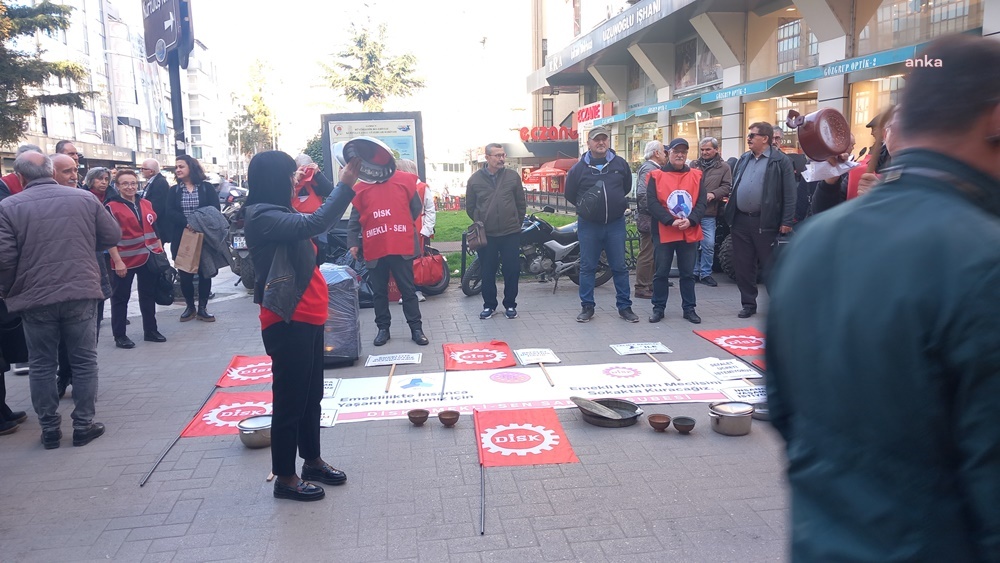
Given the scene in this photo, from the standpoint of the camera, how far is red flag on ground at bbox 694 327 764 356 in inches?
271

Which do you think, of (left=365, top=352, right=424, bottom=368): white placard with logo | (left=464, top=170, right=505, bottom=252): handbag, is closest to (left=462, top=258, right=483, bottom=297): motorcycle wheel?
(left=464, top=170, right=505, bottom=252): handbag

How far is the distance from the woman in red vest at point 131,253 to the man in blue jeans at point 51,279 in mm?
2635

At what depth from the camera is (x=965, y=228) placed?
1251mm

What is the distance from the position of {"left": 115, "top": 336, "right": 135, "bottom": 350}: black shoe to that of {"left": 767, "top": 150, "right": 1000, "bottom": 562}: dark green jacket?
7715 millimetres

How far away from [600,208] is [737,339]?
6.42ft

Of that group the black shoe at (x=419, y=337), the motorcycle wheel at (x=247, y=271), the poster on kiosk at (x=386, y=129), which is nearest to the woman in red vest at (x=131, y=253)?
the motorcycle wheel at (x=247, y=271)

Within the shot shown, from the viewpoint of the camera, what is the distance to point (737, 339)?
7.33 metres

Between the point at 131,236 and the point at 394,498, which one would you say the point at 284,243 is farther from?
the point at 131,236

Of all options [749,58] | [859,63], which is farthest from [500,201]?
[749,58]

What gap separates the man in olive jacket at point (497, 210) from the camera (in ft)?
27.0

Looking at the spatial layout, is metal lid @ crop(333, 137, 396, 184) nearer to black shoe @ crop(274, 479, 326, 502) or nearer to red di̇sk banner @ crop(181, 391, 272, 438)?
black shoe @ crop(274, 479, 326, 502)

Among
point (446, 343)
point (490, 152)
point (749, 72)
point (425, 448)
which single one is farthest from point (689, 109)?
point (425, 448)

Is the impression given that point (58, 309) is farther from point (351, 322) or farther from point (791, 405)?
point (791, 405)

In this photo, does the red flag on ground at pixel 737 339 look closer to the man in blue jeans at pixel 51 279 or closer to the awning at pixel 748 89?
the man in blue jeans at pixel 51 279
